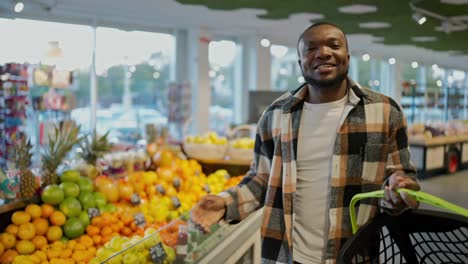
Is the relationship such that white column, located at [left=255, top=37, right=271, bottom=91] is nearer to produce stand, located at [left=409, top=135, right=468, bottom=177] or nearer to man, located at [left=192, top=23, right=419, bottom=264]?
produce stand, located at [left=409, top=135, right=468, bottom=177]

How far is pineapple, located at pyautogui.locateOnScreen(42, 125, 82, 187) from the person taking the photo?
2.71m

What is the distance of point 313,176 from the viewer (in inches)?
64.0

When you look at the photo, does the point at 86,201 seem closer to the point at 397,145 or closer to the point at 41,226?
the point at 41,226

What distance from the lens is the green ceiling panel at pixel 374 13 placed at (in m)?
7.00

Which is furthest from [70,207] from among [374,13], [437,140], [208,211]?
[437,140]

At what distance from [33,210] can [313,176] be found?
1552 mm

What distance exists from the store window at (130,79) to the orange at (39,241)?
5090mm

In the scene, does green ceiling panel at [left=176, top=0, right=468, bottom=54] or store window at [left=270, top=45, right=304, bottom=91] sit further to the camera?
store window at [left=270, top=45, right=304, bottom=91]

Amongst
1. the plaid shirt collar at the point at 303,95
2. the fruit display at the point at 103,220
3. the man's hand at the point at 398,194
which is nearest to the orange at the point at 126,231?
the fruit display at the point at 103,220

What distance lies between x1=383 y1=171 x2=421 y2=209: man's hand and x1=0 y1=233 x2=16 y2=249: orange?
5.77 ft

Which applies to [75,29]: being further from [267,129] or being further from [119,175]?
[267,129]

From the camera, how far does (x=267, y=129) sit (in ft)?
5.72

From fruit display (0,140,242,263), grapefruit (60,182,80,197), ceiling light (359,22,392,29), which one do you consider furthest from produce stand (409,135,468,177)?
grapefruit (60,182,80,197)

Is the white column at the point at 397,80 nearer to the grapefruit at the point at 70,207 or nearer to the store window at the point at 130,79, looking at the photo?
the store window at the point at 130,79
